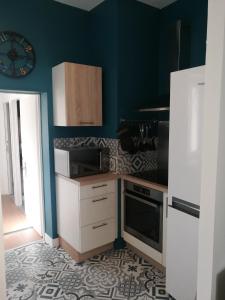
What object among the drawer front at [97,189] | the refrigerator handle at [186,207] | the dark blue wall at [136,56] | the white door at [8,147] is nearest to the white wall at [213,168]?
the refrigerator handle at [186,207]

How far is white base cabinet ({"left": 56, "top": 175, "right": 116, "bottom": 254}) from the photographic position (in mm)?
2434

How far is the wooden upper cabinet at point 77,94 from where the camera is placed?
249 centimetres

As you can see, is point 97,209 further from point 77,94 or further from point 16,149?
point 16,149

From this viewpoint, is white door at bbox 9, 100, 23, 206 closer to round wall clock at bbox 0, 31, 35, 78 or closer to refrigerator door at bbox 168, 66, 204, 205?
round wall clock at bbox 0, 31, 35, 78

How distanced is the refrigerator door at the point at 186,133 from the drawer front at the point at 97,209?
2.98ft

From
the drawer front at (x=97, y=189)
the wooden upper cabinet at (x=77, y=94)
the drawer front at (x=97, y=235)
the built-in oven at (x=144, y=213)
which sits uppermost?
the wooden upper cabinet at (x=77, y=94)

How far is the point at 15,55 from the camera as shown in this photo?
245cm

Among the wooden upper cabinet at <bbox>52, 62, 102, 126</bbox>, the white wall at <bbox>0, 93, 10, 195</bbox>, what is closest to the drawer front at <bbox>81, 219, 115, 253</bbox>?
the wooden upper cabinet at <bbox>52, 62, 102, 126</bbox>

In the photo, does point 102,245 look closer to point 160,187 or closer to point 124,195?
point 124,195

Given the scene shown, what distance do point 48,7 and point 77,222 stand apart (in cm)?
234

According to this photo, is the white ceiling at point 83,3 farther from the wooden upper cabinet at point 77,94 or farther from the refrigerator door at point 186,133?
the refrigerator door at point 186,133

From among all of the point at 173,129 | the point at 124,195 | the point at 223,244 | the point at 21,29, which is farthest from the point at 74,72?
the point at 223,244

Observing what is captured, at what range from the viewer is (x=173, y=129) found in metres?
1.83

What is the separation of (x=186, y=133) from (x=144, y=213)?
1.05m
